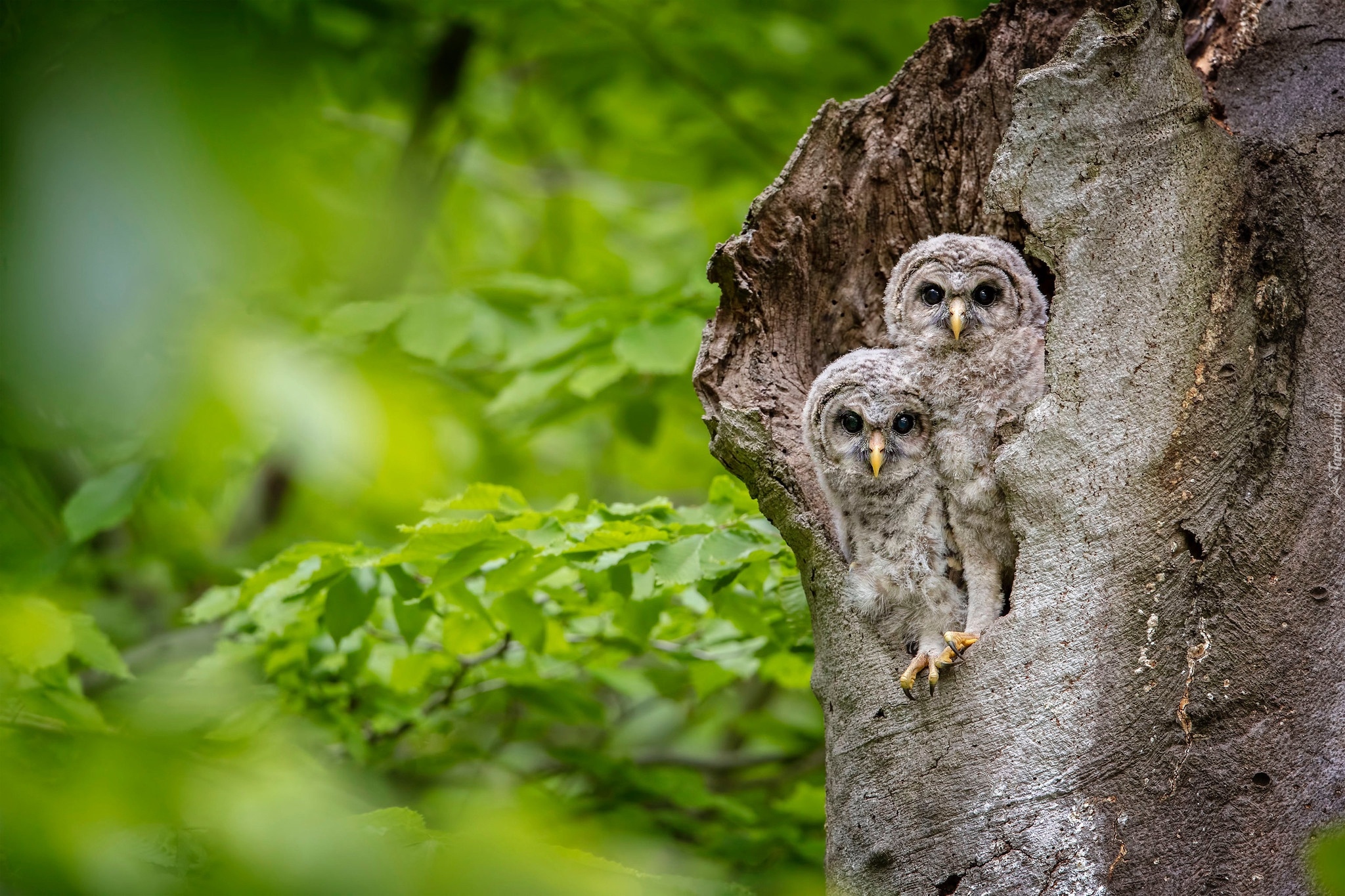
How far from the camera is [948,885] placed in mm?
2316

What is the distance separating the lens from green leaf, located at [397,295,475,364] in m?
4.18

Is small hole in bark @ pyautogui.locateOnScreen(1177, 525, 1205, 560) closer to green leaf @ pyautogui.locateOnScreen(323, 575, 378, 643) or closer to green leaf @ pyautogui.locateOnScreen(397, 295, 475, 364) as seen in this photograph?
green leaf @ pyautogui.locateOnScreen(323, 575, 378, 643)

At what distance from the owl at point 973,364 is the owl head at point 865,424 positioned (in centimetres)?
6

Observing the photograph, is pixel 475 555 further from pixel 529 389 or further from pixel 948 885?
pixel 948 885

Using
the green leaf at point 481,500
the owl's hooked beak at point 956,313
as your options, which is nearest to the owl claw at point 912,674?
the owl's hooked beak at point 956,313

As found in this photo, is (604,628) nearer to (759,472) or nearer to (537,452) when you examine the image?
(759,472)

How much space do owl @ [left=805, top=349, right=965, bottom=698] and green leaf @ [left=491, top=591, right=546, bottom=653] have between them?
1.16m

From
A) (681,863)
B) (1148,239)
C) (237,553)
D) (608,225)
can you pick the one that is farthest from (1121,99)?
(608,225)

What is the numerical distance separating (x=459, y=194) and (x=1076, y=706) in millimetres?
6709

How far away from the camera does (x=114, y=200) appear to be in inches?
34.5

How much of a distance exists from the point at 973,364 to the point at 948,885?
1417 mm

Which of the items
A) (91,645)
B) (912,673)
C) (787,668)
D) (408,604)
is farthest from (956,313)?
(91,645)

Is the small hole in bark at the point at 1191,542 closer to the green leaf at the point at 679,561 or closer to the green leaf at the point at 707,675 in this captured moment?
the green leaf at the point at 679,561

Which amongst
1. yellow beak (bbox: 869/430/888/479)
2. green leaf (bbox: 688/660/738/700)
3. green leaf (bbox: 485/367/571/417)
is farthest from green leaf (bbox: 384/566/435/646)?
yellow beak (bbox: 869/430/888/479)
